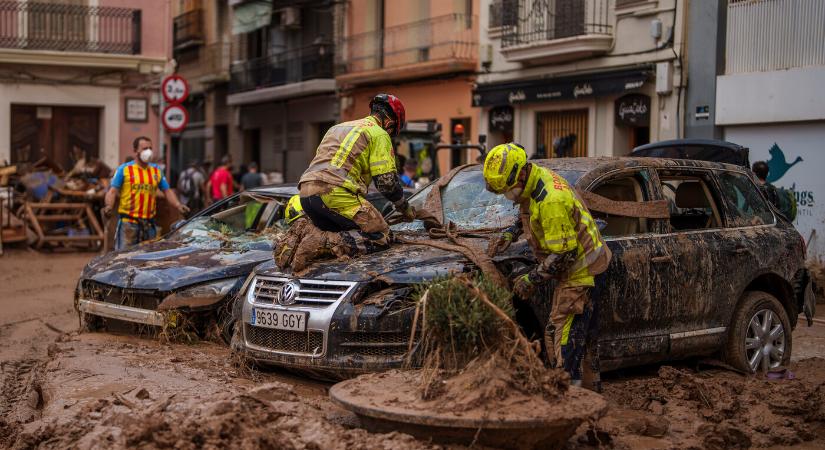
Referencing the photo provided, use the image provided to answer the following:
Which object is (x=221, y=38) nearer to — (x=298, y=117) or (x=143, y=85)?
(x=298, y=117)

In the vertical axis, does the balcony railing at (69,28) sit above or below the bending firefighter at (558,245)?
above

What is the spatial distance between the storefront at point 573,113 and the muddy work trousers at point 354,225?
1213 cm

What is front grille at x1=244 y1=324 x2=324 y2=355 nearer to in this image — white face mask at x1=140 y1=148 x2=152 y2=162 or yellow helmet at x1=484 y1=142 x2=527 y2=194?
yellow helmet at x1=484 y1=142 x2=527 y2=194

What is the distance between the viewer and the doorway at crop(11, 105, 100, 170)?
2684cm

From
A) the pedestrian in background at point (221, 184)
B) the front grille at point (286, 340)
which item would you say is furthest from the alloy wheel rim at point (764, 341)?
the pedestrian in background at point (221, 184)

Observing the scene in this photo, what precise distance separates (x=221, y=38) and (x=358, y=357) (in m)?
34.8

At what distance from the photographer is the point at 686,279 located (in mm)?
7539

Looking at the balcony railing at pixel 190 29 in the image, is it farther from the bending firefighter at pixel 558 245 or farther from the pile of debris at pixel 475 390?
the pile of debris at pixel 475 390

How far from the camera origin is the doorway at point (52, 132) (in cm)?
2684

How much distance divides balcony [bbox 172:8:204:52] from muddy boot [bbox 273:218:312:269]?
34768 mm

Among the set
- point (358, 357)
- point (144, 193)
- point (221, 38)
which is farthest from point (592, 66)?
point (221, 38)

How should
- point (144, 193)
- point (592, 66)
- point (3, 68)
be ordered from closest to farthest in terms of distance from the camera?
point (144, 193) → point (592, 66) → point (3, 68)

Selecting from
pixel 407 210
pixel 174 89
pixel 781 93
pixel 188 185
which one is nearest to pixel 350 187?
pixel 407 210

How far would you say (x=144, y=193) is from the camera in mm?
12461
